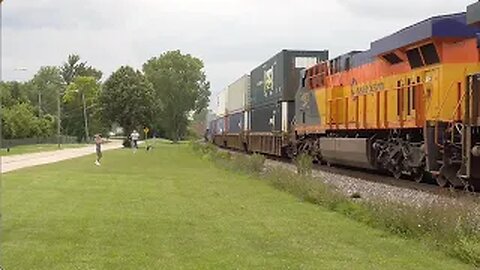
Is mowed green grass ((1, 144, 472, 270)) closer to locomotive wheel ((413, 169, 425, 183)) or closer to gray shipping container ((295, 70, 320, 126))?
locomotive wheel ((413, 169, 425, 183))

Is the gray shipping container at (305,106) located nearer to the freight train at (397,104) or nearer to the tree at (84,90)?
the freight train at (397,104)

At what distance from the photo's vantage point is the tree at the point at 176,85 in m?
116

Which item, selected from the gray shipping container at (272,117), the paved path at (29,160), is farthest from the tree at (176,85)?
the gray shipping container at (272,117)

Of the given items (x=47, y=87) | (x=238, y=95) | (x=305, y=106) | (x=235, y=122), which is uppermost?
(x=47, y=87)

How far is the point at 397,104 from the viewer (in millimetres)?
19094

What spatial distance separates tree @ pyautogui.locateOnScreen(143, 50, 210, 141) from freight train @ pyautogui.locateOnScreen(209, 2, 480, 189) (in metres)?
82.1

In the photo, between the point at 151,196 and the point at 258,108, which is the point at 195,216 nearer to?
the point at 151,196

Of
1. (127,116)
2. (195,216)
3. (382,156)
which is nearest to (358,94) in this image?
(382,156)

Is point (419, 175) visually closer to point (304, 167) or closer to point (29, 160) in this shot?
point (304, 167)

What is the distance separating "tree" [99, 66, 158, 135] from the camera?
7544 cm

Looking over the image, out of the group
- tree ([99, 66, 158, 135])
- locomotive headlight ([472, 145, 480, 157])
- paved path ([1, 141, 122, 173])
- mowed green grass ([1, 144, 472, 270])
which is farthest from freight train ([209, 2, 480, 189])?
tree ([99, 66, 158, 135])

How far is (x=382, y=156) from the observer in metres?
20.6

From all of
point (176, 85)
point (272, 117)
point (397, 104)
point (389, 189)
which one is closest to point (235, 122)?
point (272, 117)

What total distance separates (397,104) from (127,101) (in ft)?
192
